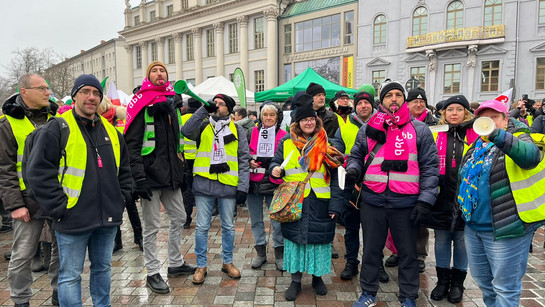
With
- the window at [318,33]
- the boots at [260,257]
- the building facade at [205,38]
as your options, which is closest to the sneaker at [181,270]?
the boots at [260,257]

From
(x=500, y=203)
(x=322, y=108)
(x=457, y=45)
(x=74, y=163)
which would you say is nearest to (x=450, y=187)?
(x=500, y=203)

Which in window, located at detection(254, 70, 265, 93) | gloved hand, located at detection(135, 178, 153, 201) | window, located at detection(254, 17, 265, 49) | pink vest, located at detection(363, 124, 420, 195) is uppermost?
window, located at detection(254, 17, 265, 49)

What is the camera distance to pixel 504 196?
2.49 metres

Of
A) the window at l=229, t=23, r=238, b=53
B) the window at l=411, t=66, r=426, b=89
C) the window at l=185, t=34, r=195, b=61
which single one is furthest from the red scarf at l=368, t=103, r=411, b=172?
the window at l=185, t=34, r=195, b=61

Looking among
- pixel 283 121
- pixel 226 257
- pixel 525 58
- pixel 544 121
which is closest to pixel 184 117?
pixel 283 121

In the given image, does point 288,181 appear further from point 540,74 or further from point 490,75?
point 540,74

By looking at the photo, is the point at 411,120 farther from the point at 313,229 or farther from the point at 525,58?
the point at 525,58

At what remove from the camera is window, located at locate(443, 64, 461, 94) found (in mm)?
24172

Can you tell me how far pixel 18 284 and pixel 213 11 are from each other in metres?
36.4

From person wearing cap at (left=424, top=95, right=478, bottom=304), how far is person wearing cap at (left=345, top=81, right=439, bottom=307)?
0.39 m

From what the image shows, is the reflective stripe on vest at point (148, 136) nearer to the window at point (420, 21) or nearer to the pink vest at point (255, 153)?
the pink vest at point (255, 153)

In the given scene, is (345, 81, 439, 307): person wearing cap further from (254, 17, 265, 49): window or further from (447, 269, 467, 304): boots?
(254, 17, 265, 49): window

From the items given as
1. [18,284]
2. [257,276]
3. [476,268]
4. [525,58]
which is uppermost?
[525,58]

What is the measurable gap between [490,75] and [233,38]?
2309 centimetres
